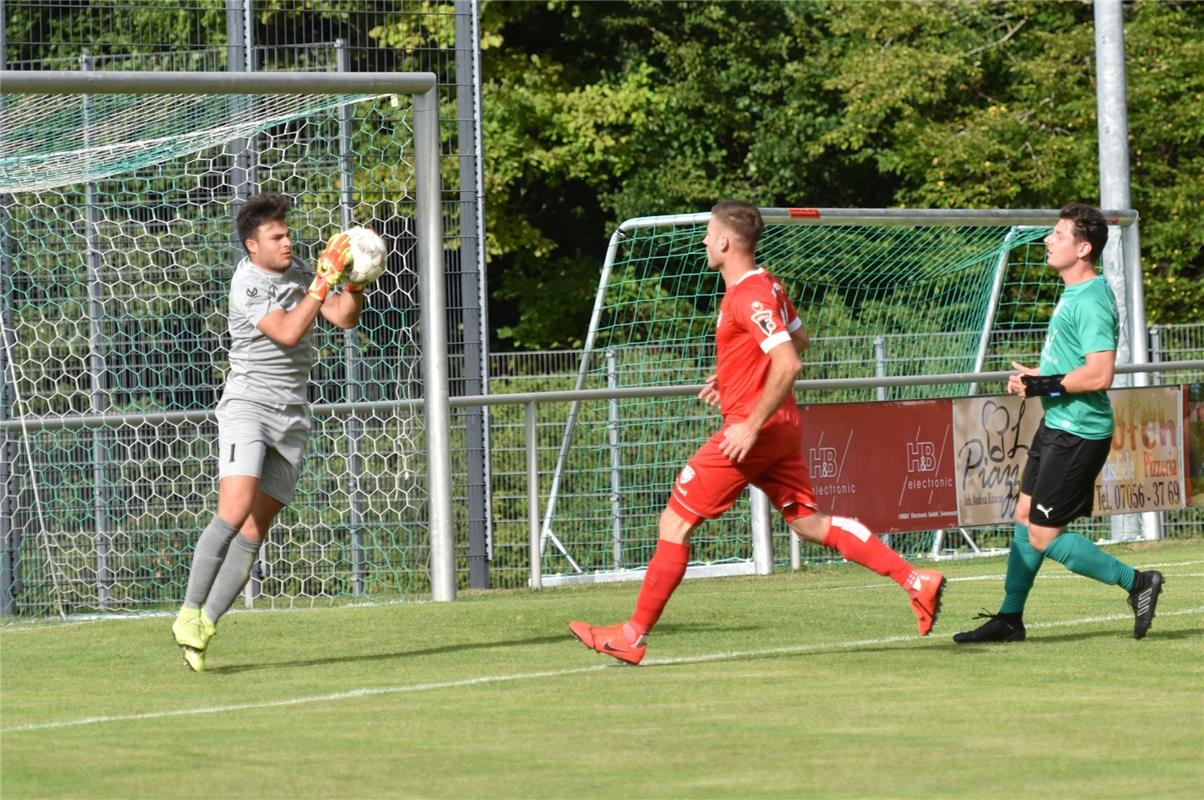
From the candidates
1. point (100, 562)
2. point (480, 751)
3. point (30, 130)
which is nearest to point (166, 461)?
point (100, 562)

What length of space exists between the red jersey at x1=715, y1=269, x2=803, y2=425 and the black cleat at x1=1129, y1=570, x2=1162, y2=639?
1.96 meters

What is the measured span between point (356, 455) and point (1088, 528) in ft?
23.0

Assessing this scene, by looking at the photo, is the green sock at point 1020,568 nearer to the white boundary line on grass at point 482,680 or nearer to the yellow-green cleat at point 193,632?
the white boundary line on grass at point 482,680

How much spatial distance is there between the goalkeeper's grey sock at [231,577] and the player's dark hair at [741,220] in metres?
2.54

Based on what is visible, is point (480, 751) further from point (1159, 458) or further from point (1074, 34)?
point (1074, 34)

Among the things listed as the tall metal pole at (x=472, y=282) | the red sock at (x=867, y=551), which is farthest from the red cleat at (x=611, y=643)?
the tall metal pole at (x=472, y=282)

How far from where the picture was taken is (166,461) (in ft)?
43.4

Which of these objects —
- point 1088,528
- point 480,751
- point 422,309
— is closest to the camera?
point 480,751

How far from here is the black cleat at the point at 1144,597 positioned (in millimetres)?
8961

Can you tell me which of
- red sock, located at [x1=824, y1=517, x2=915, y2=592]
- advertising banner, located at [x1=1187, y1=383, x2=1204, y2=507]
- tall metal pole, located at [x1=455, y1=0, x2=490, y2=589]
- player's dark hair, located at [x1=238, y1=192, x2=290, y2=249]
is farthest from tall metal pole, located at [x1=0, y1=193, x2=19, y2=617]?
advertising banner, located at [x1=1187, y1=383, x2=1204, y2=507]

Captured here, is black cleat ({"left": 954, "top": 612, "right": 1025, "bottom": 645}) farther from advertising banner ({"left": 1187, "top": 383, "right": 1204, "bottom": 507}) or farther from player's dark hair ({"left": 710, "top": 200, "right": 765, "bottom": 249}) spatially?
advertising banner ({"left": 1187, "top": 383, "right": 1204, "bottom": 507})

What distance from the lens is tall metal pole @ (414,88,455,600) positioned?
11547mm

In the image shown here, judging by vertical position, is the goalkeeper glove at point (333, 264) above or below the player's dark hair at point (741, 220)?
below

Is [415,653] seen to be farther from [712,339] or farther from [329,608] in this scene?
[712,339]
